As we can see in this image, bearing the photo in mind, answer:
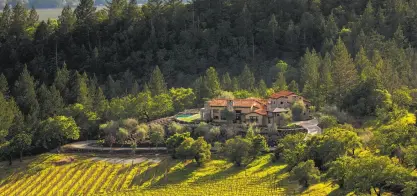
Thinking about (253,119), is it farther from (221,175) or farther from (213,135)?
(221,175)

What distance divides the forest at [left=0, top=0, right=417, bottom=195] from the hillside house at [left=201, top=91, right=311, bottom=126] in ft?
12.6

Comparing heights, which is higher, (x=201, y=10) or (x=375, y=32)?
(x=201, y=10)

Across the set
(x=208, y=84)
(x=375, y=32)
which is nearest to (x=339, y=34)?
(x=375, y=32)

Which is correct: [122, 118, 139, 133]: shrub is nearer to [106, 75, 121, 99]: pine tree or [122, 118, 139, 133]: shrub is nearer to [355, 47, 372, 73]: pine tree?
[106, 75, 121, 99]: pine tree

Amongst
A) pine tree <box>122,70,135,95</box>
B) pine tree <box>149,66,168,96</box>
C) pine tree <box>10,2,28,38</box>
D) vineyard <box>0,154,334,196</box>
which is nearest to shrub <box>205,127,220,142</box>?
vineyard <box>0,154,334,196</box>

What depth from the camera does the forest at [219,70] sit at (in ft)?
149

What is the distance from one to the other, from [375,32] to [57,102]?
39628 mm

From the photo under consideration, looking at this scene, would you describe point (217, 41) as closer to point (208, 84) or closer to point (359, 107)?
point (208, 84)

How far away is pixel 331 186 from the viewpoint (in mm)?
40188

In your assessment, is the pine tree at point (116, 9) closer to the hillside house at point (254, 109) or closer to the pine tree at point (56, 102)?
the pine tree at point (56, 102)

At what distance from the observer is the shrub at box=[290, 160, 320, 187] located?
3984 cm

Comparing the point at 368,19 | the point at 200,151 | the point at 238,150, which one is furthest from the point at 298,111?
the point at 368,19

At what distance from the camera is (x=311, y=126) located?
173ft

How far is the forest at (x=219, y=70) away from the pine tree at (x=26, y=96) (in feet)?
0.62
